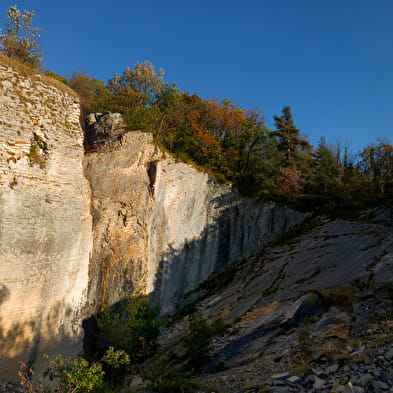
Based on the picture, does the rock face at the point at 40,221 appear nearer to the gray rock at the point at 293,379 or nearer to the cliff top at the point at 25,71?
the cliff top at the point at 25,71

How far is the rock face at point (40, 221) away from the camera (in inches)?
461

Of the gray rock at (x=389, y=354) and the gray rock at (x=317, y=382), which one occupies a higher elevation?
the gray rock at (x=389, y=354)

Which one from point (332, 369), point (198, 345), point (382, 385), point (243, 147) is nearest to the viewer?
point (382, 385)

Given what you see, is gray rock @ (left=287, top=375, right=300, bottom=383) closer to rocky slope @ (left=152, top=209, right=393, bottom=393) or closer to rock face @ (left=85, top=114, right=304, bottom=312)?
rocky slope @ (left=152, top=209, right=393, bottom=393)

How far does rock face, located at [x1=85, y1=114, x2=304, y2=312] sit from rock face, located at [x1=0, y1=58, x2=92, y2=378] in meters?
1.72

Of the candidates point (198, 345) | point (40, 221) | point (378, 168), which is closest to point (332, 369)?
point (198, 345)

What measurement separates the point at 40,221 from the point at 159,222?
8.00 m

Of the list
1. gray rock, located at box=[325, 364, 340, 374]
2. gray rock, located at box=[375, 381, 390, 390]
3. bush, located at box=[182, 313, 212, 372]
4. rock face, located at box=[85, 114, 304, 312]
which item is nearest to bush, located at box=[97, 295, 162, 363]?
rock face, located at box=[85, 114, 304, 312]

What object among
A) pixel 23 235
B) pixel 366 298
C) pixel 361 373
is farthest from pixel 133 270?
pixel 361 373

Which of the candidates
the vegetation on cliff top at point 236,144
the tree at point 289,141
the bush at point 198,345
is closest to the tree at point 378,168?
the vegetation on cliff top at point 236,144

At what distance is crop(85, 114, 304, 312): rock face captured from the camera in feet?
54.9

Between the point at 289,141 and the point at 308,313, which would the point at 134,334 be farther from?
the point at 289,141

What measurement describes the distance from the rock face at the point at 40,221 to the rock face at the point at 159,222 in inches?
67.6

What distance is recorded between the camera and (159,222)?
1920 cm
